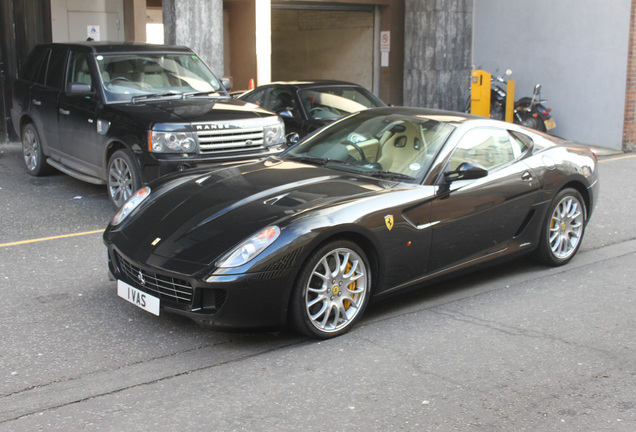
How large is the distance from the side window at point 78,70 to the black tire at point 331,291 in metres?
5.33

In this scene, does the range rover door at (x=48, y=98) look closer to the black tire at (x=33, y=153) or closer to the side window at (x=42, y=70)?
the side window at (x=42, y=70)

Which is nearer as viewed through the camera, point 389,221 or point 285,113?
point 389,221

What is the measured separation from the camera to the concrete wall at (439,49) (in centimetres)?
1727

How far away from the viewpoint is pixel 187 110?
8461 mm

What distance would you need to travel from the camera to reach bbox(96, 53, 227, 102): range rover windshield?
8.91m

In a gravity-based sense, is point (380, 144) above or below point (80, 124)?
above

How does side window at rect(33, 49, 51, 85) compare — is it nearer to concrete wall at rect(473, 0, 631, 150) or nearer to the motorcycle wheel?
the motorcycle wheel

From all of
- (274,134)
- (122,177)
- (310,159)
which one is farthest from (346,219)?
(122,177)

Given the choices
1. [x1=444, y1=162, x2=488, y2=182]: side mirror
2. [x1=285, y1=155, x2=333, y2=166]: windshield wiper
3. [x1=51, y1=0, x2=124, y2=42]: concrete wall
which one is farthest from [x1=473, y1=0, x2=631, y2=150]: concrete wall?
[x1=285, y1=155, x2=333, y2=166]: windshield wiper

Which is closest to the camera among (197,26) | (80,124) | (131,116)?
(131,116)

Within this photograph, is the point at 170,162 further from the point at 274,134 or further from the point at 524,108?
the point at 524,108

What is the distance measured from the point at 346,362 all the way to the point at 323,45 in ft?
61.5

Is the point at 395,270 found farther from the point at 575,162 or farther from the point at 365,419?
→ the point at 575,162

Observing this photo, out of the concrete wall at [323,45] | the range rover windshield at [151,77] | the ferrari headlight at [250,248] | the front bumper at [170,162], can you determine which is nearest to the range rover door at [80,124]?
the range rover windshield at [151,77]
